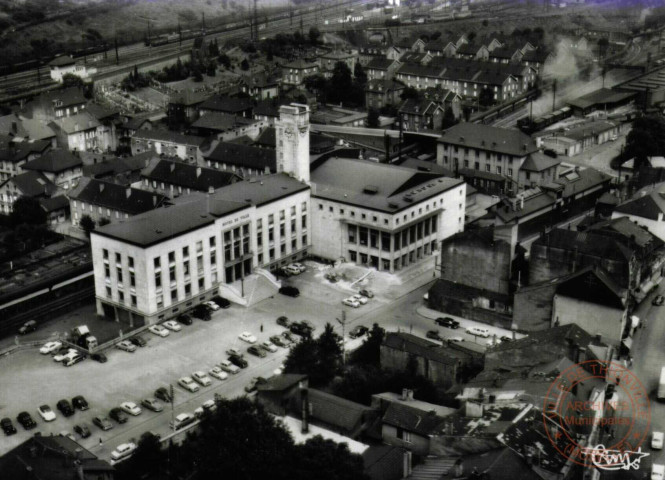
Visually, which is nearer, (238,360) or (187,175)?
(238,360)

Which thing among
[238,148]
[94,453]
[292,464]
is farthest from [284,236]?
[292,464]

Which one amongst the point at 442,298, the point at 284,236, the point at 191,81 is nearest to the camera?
the point at 442,298

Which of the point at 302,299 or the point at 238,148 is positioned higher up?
the point at 238,148

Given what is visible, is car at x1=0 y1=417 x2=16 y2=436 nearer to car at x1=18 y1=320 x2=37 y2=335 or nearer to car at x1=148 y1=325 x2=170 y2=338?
car at x1=148 y1=325 x2=170 y2=338

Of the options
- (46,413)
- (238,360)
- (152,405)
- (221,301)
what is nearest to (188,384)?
(152,405)

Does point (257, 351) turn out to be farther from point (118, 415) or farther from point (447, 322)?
point (447, 322)

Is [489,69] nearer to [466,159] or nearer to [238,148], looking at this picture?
[466,159]
